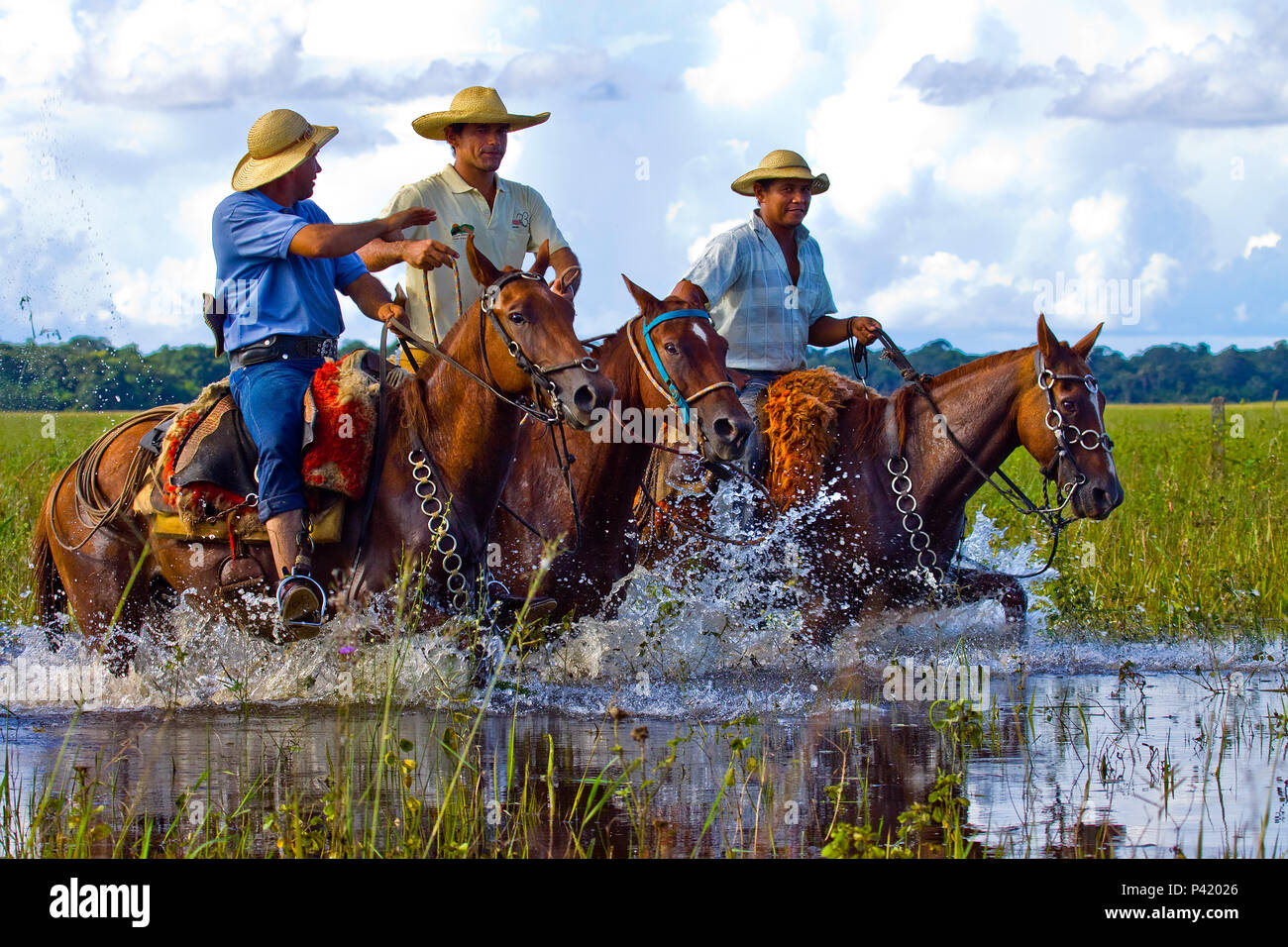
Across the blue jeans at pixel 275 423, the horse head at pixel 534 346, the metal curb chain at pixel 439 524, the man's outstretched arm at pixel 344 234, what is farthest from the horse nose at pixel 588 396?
the blue jeans at pixel 275 423

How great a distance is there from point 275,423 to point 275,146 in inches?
51.0

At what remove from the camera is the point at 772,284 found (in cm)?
823

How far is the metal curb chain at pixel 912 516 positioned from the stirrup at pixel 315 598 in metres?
2.97

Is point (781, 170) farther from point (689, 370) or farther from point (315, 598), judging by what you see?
point (315, 598)

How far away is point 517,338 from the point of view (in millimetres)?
5855

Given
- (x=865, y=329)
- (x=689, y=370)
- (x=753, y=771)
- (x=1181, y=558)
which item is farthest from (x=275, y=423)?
(x=1181, y=558)

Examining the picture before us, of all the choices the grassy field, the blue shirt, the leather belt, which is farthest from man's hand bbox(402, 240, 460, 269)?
the grassy field

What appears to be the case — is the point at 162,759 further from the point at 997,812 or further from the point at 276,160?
the point at 997,812

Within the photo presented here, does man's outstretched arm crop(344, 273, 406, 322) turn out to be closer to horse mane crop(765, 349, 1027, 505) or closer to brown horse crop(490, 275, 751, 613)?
brown horse crop(490, 275, 751, 613)

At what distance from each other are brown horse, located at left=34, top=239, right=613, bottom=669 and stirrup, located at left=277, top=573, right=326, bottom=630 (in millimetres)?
112

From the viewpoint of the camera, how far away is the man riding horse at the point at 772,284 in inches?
320

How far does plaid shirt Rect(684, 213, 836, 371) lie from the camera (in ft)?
26.6
